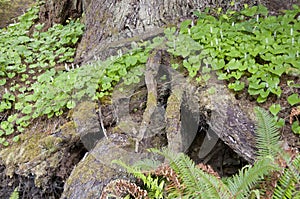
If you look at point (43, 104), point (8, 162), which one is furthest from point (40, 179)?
point (43, 104)

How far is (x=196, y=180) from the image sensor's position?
2580 millimetres

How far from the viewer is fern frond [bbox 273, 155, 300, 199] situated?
245 cm

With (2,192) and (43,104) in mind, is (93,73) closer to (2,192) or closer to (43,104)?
(43,104)

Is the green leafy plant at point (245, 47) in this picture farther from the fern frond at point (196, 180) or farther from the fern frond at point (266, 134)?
the fern frond at point (196, 180)

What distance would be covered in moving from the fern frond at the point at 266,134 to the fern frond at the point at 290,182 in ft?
0.58

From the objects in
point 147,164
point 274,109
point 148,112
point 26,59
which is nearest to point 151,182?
point 147,164

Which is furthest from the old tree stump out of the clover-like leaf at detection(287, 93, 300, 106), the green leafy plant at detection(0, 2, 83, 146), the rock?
the green leafy plant at detection(0, 2, 83, 146)

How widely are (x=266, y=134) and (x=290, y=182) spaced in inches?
14.9

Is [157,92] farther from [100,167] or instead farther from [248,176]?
[248,176]

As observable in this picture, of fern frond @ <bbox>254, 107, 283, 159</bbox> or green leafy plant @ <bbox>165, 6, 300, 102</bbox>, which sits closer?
fern frond @ <bbox>254, 107, 283, 159</bbox>

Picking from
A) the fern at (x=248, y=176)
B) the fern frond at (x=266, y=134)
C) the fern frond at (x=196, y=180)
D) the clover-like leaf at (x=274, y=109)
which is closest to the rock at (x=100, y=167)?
the fern at (x=248, y=176)

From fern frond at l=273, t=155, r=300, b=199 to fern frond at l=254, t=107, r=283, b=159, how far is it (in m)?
0.18

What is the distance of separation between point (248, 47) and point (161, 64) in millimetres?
832

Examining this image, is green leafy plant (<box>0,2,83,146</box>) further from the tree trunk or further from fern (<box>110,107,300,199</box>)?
fern (<box>110,107,300,199</box>)
